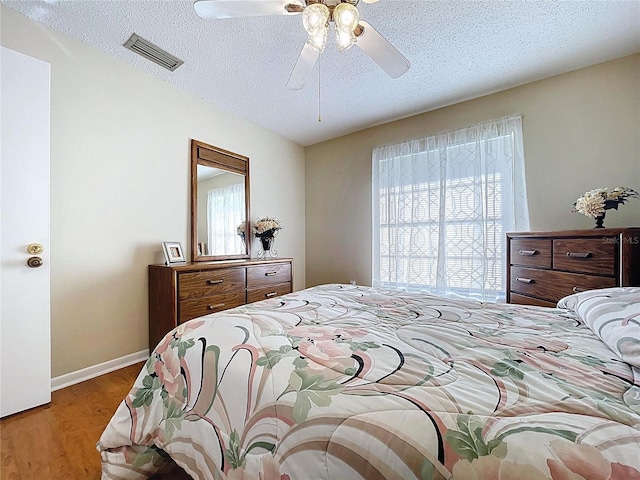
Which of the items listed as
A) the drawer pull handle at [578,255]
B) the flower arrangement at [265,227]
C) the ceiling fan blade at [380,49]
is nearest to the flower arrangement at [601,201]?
the drawer pull handle at [578,255]

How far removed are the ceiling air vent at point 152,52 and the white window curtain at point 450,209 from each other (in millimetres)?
2320

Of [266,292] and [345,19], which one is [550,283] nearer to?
[345,19]

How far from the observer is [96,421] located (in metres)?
1.58

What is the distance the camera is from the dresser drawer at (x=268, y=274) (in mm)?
2898

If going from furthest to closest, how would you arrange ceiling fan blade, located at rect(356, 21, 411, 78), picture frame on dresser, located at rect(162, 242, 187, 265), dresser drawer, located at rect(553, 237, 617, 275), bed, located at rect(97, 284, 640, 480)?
picture frame on dresser, located at rect(162, 242, 187, 265) → dresser drawer, located at rect(553, 237, 617, 275) → ceiling fan blade, located at rect(356, 21, 411, 78) → bed, located at rect(97, 284, 640, 480)

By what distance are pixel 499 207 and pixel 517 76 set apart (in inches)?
46.8

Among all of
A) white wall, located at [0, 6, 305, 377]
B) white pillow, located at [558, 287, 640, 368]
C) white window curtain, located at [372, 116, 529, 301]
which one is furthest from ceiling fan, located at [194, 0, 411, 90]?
white window curtain, located at [372, 116, 529, 301]

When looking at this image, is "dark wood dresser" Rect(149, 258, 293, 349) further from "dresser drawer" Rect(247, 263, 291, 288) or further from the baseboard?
the baseboard

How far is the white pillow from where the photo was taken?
76 cm

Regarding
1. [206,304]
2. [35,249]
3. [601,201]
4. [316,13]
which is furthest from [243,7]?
[601,201]

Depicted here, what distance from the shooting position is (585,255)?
6.27 ft

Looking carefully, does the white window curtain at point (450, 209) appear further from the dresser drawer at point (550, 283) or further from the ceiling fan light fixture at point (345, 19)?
the ceiling fan light fixture at point (345, 19)

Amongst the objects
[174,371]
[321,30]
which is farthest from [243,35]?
[174,371]

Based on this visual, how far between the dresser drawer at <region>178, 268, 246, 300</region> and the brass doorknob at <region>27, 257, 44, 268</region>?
82cm
